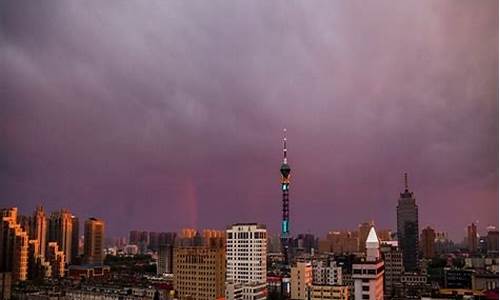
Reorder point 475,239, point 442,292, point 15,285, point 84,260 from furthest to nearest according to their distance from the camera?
point 84,260
point 15,285
point 442,292
point 475,239

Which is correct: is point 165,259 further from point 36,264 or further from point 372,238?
point 372,238

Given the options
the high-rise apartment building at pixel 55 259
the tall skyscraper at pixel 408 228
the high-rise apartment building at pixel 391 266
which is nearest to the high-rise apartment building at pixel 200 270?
the high-rise apartment building at pixel 55 259

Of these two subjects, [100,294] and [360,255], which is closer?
[360,255]

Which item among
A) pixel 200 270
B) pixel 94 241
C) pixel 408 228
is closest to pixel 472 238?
pixel 408 228

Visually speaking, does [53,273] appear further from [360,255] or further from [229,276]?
[360,255]

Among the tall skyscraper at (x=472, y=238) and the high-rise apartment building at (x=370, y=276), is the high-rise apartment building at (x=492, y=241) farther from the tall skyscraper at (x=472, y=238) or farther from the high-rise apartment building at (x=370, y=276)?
the high-rise apartment building at (x=370, y=276)

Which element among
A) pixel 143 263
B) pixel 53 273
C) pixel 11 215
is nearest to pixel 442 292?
pixel 143 263

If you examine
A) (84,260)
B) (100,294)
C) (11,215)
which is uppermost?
(11,215)
